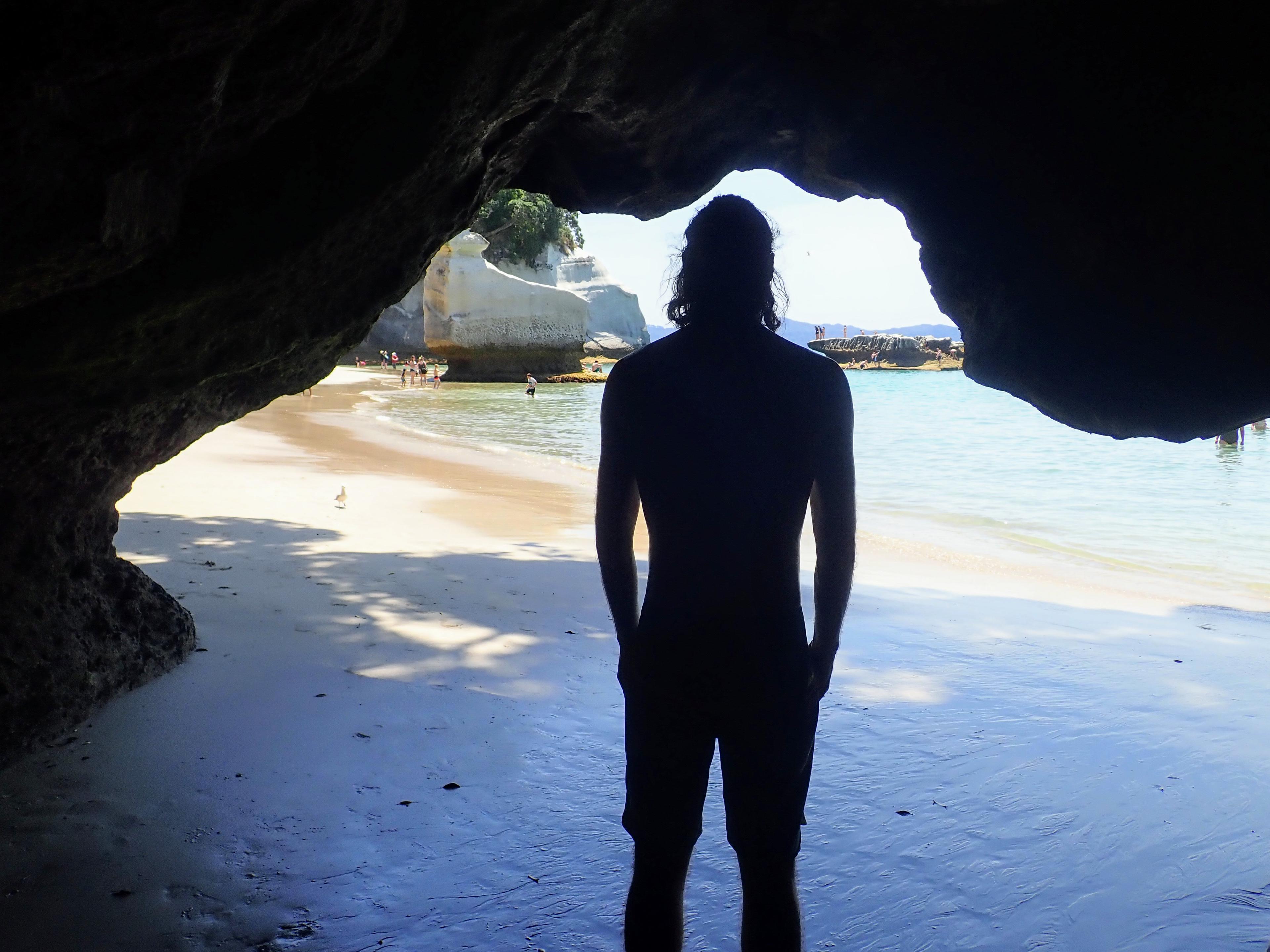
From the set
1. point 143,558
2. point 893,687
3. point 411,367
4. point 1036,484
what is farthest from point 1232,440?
point 411,367

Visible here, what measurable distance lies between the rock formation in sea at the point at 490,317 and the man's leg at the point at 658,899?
38621 mm

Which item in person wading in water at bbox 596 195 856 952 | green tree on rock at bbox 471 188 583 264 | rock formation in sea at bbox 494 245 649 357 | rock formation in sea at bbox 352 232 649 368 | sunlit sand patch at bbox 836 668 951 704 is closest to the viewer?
person wading in water at bbox 596 195 856 952

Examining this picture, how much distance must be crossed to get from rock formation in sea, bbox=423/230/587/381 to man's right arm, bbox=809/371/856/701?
1514 inches

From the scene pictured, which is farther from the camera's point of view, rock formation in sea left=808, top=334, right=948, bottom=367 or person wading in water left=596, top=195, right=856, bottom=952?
rock formation in sea left=808, top=334, right=948, bottom=367

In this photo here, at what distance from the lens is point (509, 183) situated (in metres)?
4.28

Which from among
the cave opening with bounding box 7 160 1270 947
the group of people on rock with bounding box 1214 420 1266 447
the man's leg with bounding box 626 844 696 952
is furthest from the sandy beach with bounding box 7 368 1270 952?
the group of people on rock with bounding box 1214 420 1266 447

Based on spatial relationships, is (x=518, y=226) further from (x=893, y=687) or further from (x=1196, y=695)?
(x=1196, y=695)

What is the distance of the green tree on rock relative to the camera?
46031 millimetres

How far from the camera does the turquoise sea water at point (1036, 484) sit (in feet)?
33.2

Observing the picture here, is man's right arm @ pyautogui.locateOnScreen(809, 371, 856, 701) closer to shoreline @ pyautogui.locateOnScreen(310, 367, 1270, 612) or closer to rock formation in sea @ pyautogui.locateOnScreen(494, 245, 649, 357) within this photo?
shoreline @ pyautogui.locateOnScreen(310, 367, 1270, 612)

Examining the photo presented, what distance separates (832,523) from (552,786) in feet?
5.86

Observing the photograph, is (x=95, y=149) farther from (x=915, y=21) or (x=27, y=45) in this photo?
(x=915, y=21)

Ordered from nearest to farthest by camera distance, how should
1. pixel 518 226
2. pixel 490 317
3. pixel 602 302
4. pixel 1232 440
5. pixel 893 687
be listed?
pixel 893 687, pixel 1232 440, pixel 490 317, pixel 518 226, pixel 602 302

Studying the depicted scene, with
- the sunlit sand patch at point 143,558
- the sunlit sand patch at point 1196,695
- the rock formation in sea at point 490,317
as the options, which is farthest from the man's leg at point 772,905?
the rock formation in sea at point 490,317
